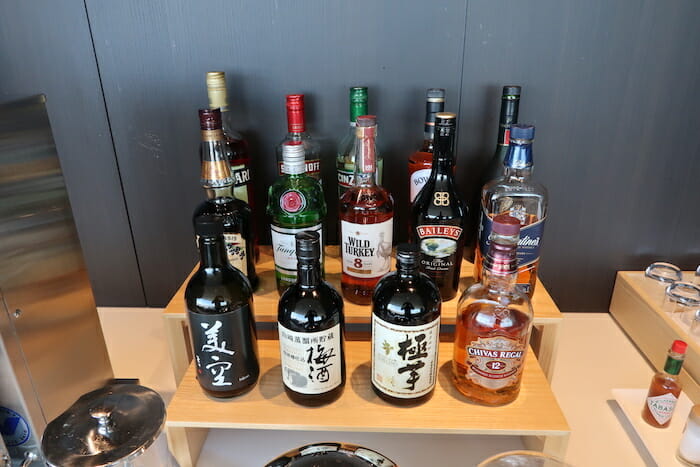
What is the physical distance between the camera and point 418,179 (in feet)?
3.10

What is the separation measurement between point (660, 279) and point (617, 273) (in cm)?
9

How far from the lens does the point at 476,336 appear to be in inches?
28.6

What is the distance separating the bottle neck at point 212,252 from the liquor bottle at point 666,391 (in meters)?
0.72

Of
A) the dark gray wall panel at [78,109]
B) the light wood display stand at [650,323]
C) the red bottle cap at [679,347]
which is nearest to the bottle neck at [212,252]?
the dark gray wall panel at [78,109]

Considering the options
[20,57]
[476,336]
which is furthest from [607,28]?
[20,57]

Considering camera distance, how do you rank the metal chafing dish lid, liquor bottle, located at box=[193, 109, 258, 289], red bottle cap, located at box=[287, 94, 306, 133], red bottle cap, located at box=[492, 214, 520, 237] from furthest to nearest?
red bottle cap, located at box=[287, 94, 306, 133], liquor bottle, located at box=[193, 109, 258, 289], red bottle cap, located at box=[492, 214, 520, 237], the metal chafing dish lid

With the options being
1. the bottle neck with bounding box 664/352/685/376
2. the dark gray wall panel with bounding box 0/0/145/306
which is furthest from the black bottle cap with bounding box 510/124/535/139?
the dark gray wall panel with bounding box 0/0/145/306

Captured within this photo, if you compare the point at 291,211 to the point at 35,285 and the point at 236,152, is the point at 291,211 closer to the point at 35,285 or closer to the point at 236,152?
the point at 236,152

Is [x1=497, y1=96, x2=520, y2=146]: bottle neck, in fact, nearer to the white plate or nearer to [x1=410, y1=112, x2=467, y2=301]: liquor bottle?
[x1=410, y1=112, x2=467, y2=301]: liquor bottle

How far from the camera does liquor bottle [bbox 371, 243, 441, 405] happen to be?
676 millimetres

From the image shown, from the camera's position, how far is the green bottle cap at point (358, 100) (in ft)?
2.89

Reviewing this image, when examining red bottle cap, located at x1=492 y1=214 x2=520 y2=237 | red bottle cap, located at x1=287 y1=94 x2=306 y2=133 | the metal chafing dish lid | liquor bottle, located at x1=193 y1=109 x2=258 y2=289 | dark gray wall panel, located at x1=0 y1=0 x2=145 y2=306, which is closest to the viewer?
the metal chafing dish lid

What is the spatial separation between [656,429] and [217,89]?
3.09ft

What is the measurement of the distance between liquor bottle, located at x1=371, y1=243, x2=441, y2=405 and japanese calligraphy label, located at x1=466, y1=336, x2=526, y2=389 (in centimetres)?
6
